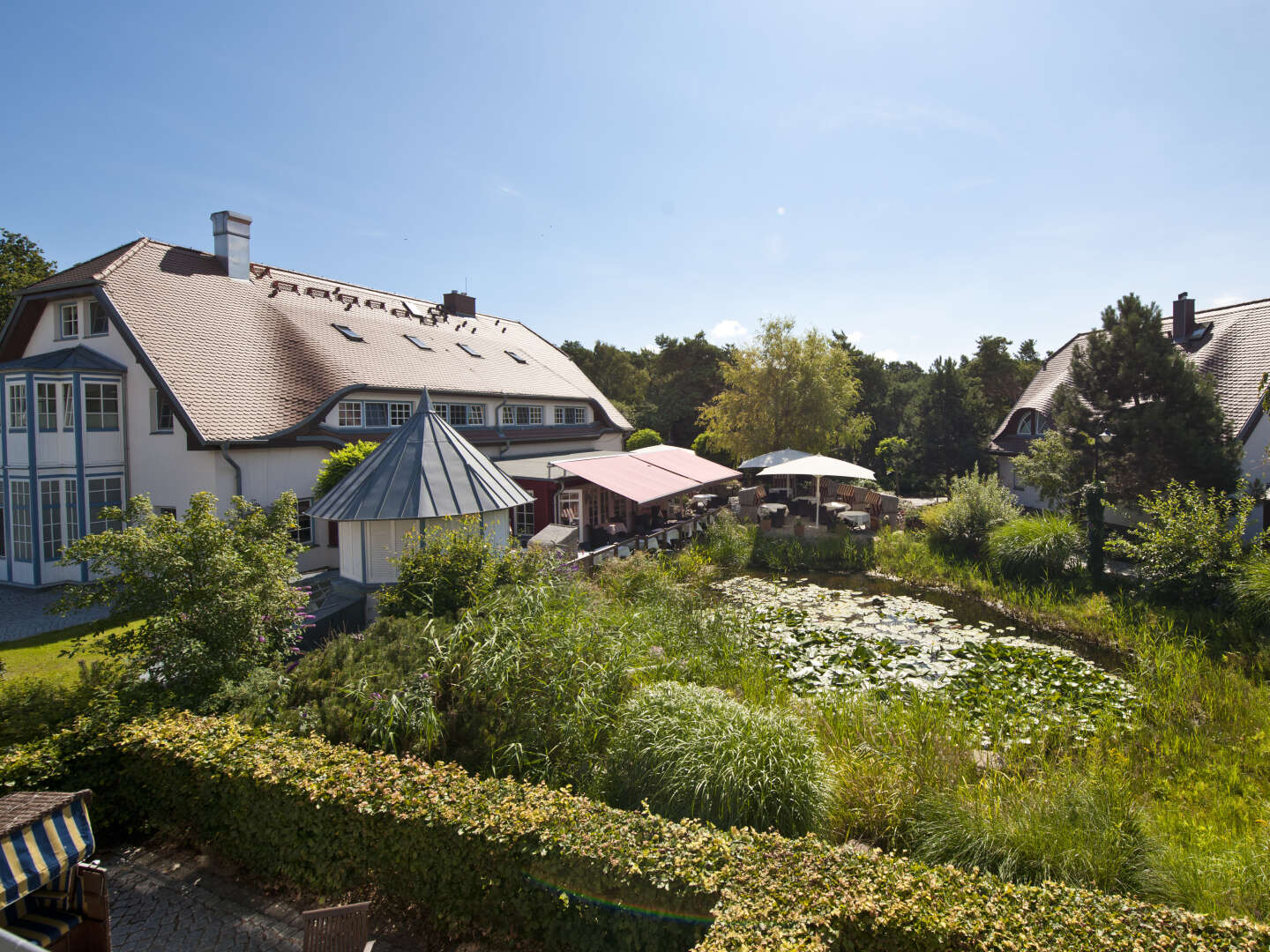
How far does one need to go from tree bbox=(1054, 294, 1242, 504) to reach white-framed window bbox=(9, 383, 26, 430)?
26.3m

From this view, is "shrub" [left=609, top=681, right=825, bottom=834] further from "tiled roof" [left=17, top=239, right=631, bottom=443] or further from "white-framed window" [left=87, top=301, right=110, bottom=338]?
"white-framed window" [left=87, top=301, right=110, bottom=338]

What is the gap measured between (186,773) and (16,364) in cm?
1574

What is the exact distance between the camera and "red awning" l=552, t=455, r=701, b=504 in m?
17.2

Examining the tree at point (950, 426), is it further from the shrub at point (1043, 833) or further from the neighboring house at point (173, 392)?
the shrub at point (1043, 833)

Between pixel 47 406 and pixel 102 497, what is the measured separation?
2378 mm

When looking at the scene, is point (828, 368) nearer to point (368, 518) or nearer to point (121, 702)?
point (368, 518)

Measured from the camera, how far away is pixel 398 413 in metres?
19.7

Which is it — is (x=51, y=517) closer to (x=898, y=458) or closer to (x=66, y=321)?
(x=66, y=321)

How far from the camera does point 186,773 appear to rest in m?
5.11

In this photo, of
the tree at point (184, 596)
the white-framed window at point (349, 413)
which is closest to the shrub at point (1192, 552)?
the tree at point (184, 596)

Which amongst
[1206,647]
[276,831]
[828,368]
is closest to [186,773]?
[276,831]

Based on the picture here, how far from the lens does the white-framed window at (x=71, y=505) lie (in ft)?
49.5

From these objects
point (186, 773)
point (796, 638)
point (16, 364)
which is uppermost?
point (16, 364)

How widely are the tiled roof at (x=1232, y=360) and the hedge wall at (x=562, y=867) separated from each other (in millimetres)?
17791
